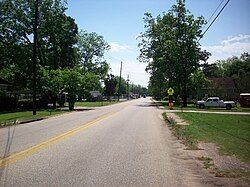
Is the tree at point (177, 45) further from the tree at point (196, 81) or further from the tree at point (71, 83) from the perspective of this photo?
the tree at point (71, 83)

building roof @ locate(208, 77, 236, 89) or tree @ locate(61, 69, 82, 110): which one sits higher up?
building roof @ locate(208, 77, 236, 89)

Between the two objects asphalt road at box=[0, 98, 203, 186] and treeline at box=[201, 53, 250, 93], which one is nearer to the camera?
asphalt road at box=[0, 98, 203, 186]

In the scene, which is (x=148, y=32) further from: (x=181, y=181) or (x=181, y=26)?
(x=181, y=181)

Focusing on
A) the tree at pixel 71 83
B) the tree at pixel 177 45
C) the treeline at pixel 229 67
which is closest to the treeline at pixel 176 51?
the tree at pixel 177 45

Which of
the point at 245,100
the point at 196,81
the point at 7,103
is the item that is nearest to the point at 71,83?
the point at 7,103

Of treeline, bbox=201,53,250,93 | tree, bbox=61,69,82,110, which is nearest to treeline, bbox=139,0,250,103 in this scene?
tree, bbox=61,69,82,110

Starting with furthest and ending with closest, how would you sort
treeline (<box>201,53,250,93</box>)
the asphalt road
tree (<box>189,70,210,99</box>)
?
treeline (<box>201,53,250,93</box>), tree (<box>189,70,210,99</box>), the asphalt road

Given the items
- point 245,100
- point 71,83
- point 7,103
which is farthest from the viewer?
point 245,100

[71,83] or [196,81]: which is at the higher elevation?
[196,81]

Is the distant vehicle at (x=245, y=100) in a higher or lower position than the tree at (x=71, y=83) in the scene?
lower

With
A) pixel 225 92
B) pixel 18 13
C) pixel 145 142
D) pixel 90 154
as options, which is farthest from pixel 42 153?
pixel 225 92

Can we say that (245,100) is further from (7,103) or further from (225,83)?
(7,103)

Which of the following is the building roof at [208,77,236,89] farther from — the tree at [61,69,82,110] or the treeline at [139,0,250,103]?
the tree at [61,69,82,110]

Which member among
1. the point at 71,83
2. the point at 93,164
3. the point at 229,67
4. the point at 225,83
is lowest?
the point at 93,164
